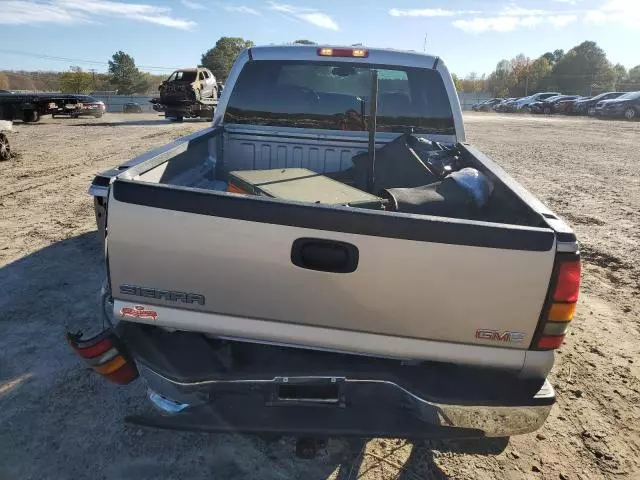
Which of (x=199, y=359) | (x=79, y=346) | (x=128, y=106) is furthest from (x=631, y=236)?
(x=128, y=106)

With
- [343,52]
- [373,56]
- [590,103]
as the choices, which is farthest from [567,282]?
[590,103]

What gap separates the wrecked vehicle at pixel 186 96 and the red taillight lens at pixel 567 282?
68.9 feet

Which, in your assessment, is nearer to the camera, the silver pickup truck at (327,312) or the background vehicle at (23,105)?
the silver pickup truck at (327,312)

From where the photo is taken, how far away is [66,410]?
9.71 feet

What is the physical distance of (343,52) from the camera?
4043 millimetres

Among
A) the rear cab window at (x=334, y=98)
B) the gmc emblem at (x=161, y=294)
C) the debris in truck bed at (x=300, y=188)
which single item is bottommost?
the gmc emblem at (x=161, y=294)

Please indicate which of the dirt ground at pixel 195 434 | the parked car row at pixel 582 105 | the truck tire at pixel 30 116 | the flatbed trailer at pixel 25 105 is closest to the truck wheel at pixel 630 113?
the parked car row at pixel 582 105

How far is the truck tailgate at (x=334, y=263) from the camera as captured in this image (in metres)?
1.99

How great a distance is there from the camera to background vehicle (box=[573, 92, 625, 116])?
35219 mm

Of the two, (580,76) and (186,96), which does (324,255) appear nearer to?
(186,96)

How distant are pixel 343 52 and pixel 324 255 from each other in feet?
8.52

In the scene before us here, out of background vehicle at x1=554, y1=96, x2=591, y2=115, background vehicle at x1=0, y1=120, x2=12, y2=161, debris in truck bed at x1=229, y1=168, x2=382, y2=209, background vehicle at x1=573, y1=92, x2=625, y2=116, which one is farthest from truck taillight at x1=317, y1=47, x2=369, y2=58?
background vehicle at x1=554, y1=96, x2=591, y2=115

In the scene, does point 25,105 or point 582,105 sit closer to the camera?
point 25,105

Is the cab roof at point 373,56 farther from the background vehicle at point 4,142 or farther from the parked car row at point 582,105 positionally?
the parked car row at point 582,105
